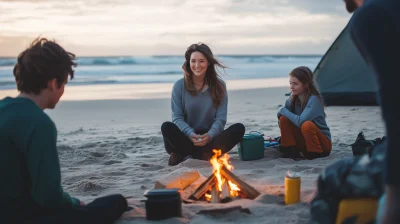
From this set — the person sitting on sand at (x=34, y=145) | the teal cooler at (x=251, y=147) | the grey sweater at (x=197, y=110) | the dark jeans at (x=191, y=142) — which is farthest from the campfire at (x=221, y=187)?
the grey sweater at (x=197, y=110)

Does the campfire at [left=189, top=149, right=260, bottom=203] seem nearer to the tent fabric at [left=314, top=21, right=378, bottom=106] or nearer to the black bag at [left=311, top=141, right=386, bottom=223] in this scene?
the black bag at [left=311, top=141, right=386, bottom=223]

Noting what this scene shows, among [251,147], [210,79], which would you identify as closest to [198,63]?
[210,79]

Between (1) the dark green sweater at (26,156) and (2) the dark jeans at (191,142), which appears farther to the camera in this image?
(2) the dark jeans at (191,142)

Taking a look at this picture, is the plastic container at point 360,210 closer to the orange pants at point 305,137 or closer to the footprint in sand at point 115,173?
the orange pants at point 305,137

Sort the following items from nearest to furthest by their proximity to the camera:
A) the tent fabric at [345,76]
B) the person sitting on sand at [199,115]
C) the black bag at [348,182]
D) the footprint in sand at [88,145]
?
the black bag at [348,182], the person sitting on sand at [199,115], the footprint in sand at [88,145], the tent fabric at [345,76]

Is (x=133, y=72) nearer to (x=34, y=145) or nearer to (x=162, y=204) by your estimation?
(x=162, y=204)

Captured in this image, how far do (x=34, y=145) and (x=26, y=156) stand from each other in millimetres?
93

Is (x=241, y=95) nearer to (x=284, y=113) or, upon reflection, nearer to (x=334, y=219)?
(x=284, y=113)

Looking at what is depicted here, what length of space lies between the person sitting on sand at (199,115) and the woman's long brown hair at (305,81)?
693mm

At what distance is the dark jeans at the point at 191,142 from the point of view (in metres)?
5.50

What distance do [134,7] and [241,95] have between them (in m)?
8.13

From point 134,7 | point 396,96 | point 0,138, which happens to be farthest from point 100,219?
point 134,7

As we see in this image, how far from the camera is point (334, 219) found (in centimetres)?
270

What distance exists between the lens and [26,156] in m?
2.76
